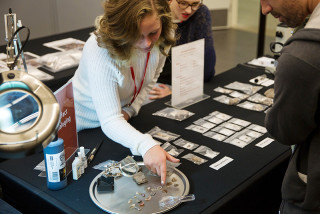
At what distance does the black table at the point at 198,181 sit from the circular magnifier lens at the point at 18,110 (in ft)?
2.22

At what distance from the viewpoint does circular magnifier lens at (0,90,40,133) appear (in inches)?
31.0

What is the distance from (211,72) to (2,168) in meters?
1.36

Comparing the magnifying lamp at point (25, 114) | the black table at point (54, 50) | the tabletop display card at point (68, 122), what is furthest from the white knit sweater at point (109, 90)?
the magnifying lamp at point (25, 114)

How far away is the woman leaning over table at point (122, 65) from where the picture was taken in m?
1.56

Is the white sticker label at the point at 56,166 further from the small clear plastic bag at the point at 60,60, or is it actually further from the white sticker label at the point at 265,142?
the small clear plastic bag at the point at 60,60

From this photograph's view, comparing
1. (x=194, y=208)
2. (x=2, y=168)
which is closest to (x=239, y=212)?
(x=194, y=208)

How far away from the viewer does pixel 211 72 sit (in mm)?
2568

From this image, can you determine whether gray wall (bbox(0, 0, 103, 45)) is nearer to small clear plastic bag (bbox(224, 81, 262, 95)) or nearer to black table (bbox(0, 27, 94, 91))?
black table (bbox(0, 27, 94, 91))

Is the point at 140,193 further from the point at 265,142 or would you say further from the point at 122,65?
the point at 265,142

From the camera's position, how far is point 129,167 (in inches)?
62.4

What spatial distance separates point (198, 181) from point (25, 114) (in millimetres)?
896

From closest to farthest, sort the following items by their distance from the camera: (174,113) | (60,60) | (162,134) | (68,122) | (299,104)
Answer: (299,104), (68,122), (162,134), (174,113), (60,60)

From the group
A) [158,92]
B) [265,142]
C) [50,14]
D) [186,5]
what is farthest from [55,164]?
[50,14]

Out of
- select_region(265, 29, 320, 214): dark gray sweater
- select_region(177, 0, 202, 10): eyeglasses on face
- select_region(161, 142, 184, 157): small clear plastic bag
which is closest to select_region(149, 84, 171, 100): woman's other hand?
select_region(177, 0, 202, 10): eyeglasses on face
